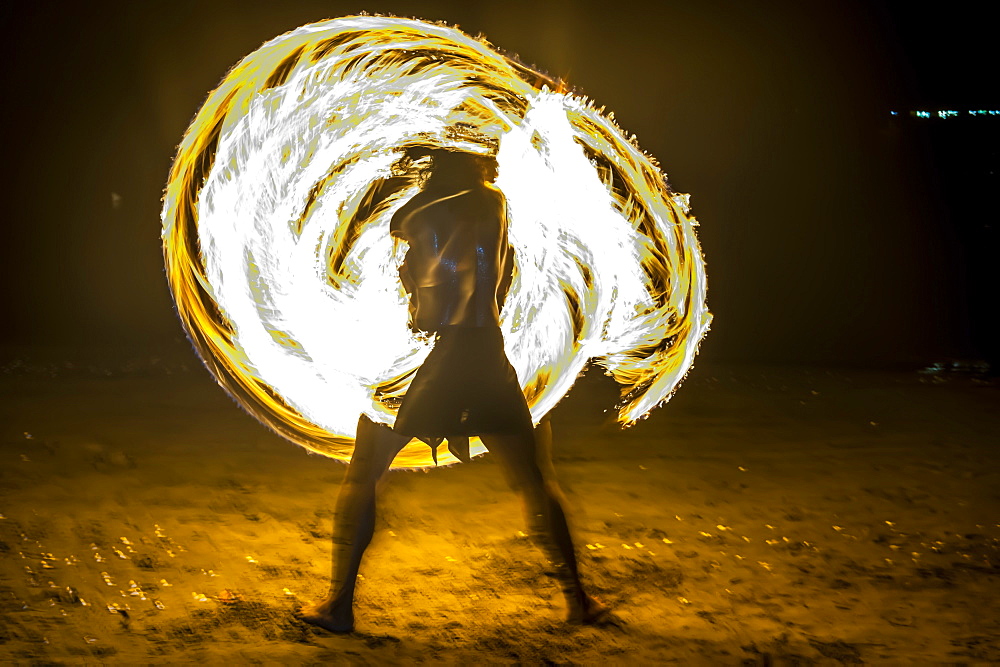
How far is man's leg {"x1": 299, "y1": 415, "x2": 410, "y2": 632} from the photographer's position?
3.51m

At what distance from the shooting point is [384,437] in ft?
11.5

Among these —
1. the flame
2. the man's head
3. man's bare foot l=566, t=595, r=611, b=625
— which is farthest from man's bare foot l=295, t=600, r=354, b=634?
the man's head

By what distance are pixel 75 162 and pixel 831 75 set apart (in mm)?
12607

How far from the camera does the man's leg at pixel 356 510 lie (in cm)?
351

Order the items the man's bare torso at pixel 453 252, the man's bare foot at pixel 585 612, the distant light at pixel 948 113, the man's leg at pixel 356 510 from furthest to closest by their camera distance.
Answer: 1. the distant light at pixel 948 113
2. the man's bare foot at pixel 585 612
3. the man's leg at pixel 356 510
4. the man's bare torso at pixel 453 252

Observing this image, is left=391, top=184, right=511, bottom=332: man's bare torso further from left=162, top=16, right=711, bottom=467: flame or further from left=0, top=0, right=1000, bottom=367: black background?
left=0, top=0, right=1000, bottom=367: black background

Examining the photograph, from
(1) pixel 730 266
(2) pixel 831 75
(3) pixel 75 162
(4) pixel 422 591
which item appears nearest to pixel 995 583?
(4) pixel 422 591

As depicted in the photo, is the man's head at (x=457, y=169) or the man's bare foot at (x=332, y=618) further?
the man's bare foot at (x=332, y=618)

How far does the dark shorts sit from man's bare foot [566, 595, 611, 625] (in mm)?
785

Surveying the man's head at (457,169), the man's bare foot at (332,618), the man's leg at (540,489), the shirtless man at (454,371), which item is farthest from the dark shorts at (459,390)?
the man's bare foot at (332,618)

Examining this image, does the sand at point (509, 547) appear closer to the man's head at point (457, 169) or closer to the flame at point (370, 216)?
the flame at point (370, 216)

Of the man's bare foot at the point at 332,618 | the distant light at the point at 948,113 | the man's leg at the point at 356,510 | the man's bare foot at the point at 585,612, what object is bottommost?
the man's bare foot at the point at 332,618

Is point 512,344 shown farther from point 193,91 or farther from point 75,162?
point 75,162

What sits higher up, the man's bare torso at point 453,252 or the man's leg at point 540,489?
the man's bare torso at point 453,252
